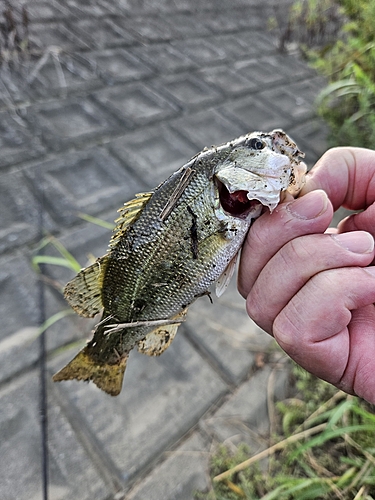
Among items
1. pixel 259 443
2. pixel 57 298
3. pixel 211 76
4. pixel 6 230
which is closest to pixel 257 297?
pixel 259 443

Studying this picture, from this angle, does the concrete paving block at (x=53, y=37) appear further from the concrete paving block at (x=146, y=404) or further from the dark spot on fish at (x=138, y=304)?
the dark spot on fish at (x=138, y=304)

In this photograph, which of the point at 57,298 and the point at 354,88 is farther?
the point at 354,88

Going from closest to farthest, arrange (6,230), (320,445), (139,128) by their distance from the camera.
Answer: (320,445)
(6,230)
(139,128)

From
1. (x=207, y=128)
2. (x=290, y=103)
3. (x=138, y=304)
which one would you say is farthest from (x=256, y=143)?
(x=290, y=103)

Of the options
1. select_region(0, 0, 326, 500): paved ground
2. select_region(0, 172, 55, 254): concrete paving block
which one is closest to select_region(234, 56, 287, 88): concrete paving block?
select_region(0, 0, 326, 500): paved ground

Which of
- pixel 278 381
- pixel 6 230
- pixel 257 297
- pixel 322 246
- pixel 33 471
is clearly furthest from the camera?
pixel 6 230

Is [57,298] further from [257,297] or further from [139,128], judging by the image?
[139,128]

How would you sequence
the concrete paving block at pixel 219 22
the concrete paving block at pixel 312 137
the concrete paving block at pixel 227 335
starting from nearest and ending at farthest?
the concrete paving block at pixel 227 335 < the concrete paving block at pixel 312 137 < the concrete paving block at pixel 219 22

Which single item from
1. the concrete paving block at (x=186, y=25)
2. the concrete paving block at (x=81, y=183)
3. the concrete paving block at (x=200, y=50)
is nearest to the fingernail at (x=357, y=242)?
the concrete paving block at (x=81, y=183)
